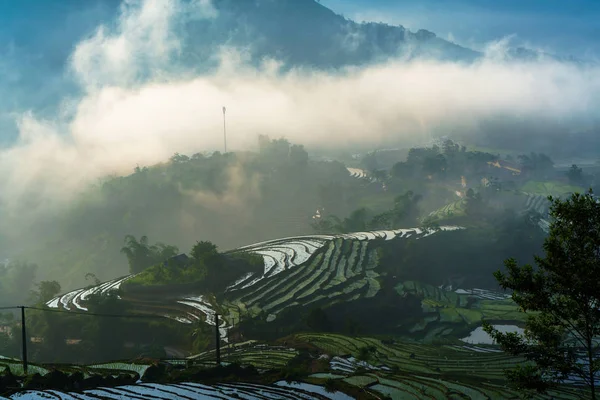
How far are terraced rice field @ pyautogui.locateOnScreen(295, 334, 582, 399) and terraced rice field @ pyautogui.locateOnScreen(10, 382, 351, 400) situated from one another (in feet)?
7.65

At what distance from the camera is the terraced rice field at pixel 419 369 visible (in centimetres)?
2398

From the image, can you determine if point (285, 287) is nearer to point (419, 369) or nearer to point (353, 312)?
point (353, 312)

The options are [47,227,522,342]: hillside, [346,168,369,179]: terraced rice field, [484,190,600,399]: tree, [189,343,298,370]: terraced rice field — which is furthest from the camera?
[346,168,369,179]: terraced rice field

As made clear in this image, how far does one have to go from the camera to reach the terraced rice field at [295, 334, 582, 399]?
2398cm

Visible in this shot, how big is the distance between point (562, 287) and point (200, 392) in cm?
1429

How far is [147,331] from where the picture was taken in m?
44.2

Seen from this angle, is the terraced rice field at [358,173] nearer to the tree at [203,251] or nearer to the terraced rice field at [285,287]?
the terraced rice field at [285,287]

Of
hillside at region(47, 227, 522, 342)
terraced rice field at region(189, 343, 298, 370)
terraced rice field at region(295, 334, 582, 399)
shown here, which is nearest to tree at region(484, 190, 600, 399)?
terraced rice field at region(295, 334, 582, 399)

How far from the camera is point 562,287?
50.0 feet

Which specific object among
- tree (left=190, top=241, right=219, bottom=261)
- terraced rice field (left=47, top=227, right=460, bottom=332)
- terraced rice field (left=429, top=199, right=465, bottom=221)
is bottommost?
terraced rice field (left=47, top=227, right=460, bottom=332)

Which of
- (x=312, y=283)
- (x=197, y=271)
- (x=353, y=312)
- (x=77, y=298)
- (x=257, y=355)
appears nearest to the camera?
(x=257, y=355)

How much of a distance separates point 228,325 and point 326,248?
71.5ft

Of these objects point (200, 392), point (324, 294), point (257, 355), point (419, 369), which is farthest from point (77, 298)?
point (419, 369)

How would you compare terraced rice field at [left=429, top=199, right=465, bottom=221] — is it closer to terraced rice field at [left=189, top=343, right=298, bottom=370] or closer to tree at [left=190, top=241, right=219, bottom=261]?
tree at [left=190, top=241, right=219, bottom=261]
